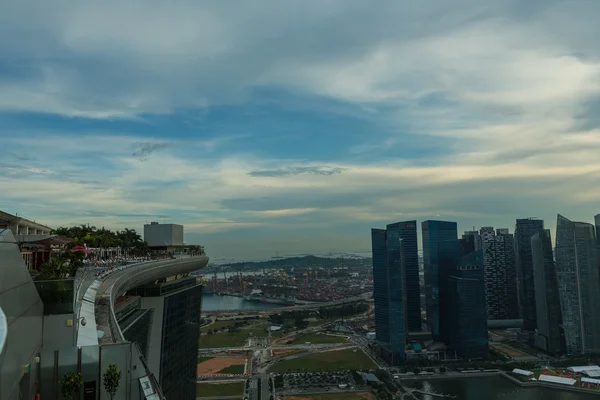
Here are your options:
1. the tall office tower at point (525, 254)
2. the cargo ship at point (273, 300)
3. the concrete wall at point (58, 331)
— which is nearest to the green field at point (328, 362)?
the tall office tower at point (525, 254)

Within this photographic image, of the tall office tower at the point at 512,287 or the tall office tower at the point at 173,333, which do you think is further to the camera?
the tall office tower at the point at 512,287

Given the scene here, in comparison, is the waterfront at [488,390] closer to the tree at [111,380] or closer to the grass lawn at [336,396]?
the grass lawn at [336,396]

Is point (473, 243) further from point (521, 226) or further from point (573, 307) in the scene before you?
point (573, 307)

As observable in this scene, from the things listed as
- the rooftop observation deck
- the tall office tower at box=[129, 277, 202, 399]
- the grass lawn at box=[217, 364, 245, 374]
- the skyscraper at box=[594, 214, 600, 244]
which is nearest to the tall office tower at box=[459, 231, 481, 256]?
the skyscraper at box=[594, 214, 600, 244]

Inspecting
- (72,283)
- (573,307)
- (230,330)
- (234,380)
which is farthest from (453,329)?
(72,283)

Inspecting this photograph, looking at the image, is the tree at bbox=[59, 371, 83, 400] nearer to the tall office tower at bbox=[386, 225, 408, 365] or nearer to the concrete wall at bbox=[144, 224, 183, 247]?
the concrete wall at bbox=[144, 224, 183, 247]

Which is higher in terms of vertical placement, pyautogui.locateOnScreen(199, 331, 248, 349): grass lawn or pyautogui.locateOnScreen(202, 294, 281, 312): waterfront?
pyautogui.locateOnScreen(199, 331, 248, 349): grass lawn
